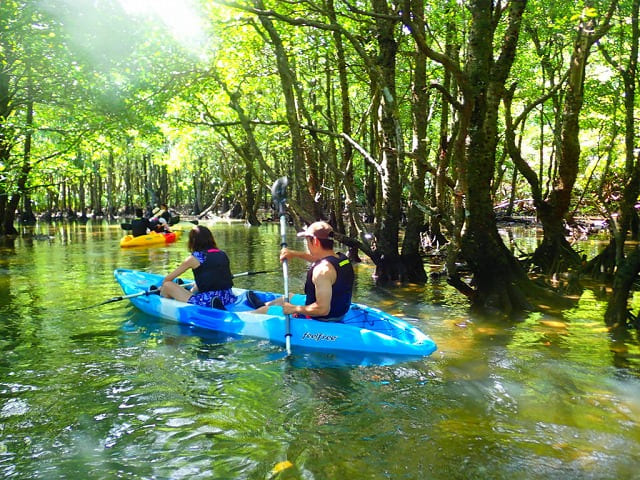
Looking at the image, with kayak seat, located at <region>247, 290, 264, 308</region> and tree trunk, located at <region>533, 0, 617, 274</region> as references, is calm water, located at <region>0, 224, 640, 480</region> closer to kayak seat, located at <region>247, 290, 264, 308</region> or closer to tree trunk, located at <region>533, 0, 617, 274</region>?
kayak seat, located at <region>247, 290, 264, 308</region>

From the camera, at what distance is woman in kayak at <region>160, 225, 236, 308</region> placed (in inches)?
290

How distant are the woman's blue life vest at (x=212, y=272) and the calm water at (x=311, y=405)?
0.69 meters

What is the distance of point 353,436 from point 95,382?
270 cm

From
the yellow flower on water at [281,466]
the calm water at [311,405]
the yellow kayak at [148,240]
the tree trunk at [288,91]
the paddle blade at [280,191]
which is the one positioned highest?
the tree trunk at [288,91]

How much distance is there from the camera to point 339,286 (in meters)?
5.98

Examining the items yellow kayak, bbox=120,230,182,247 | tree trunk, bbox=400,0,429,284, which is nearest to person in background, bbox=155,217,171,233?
yellow kayak, bbox=120,230,182,247

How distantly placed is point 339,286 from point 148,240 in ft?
49.1

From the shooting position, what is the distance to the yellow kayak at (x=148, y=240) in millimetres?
18875

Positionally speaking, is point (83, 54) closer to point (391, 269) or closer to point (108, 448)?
point (391, 269)

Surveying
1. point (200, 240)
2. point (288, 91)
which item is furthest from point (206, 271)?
point (288, 91)

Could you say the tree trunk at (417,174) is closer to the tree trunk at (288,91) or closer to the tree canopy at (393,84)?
the tree canopy at (393,84)

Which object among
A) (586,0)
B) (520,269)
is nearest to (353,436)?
(520,269)

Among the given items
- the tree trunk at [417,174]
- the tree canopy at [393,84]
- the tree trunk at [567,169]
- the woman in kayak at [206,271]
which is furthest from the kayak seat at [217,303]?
the tree trunk at [567,169]

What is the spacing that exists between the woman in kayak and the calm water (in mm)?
535
